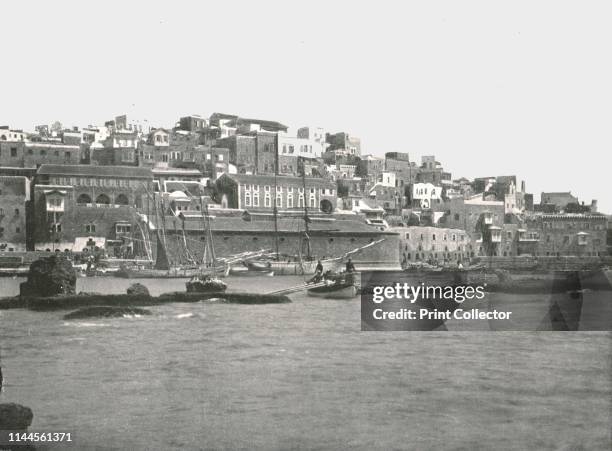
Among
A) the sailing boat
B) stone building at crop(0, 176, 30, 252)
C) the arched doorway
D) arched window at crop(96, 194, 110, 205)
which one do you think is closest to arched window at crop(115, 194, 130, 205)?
arched window at crop(96, 194, 110, 205)

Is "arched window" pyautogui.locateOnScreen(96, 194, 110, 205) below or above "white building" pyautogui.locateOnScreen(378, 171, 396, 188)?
below

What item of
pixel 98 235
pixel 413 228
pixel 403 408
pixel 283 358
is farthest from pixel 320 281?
pixel 413 228

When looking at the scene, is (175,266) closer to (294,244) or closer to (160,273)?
(160,273)

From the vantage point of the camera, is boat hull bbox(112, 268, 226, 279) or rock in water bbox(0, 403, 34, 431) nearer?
rock in water bbox(0, 403, 34, 431)

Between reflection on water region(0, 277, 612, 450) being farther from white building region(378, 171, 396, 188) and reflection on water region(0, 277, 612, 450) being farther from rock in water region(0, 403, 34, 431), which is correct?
white building region(378, 171, 396, 188)

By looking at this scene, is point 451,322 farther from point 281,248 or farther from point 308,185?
point 308,185

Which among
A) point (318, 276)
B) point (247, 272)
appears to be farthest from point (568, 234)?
point (247, 272)

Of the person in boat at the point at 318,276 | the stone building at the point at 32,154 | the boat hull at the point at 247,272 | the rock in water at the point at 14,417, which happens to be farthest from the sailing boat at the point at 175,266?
the rock in water at the point at 14,417

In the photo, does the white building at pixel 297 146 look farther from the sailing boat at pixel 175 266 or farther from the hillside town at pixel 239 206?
the sailing boat at pixel 175 266

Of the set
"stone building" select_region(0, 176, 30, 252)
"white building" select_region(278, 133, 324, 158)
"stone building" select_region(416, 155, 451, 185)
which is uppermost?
"white building" select_region(278, 133, 324, 158)
